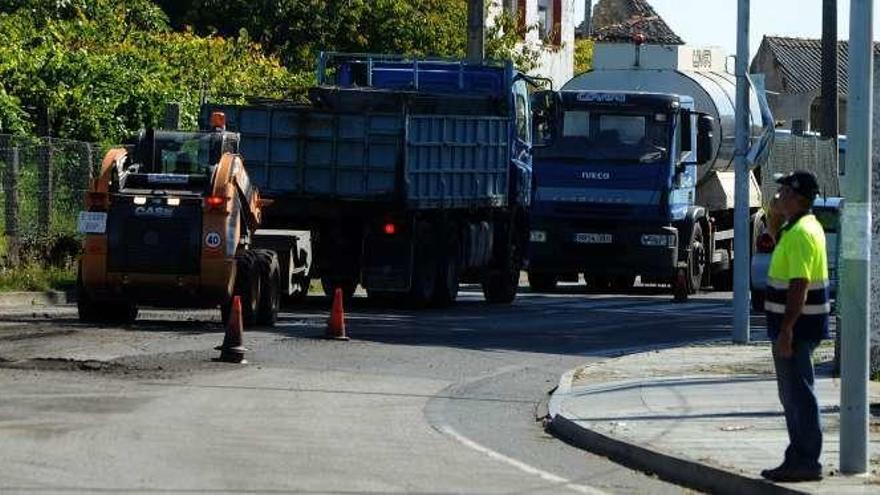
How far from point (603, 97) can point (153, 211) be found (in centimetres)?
1248

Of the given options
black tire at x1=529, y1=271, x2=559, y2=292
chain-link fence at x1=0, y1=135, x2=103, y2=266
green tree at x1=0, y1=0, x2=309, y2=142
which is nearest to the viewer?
chain-link fence at x1=0, y1=135, x2=103, y2=266

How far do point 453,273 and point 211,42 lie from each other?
17.1 meters

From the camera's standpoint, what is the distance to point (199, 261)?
23219 mm

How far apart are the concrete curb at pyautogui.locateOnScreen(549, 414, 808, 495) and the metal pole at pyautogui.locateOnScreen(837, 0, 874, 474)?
68cm

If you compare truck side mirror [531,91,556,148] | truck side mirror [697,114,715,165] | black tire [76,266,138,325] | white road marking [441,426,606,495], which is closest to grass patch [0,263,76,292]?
black tire [76,266,138,325]

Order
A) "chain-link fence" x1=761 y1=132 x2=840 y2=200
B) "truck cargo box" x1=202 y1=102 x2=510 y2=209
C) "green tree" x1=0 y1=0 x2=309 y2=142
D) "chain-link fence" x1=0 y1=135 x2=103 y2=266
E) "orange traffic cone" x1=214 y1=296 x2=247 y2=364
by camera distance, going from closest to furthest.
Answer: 1. "orange traffic cone" x1=214 y1=296 x2=247 y2=364
2. "truck cargo box" x1=202 y1=102 x2=510 y2=209
3. "chain-link fence" x1=0 y1=135 x2=103 y2=266
4. "green tree" x1=0 y1=0 x2=309 y2=142
5. "chain-link fence" x1=761 y1=132 x2=840 y2=200

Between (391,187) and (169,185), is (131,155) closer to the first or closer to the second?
(169,185)

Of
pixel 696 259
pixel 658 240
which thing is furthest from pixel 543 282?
pixel 658 240

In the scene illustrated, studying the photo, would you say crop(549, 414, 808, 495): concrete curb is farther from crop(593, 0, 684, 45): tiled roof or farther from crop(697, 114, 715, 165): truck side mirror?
crop(593, 0, 684, 45): tiled roof

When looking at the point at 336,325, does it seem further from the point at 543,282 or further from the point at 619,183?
the point at 543,282

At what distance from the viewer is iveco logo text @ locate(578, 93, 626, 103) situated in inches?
1340

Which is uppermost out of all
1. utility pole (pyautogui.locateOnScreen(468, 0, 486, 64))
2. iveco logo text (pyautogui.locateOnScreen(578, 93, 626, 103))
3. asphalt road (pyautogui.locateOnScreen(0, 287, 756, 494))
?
utility pole (pyautogui.locateOnScreen(468, 0, 486, 64))

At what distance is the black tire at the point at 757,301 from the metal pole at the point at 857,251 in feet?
59.5

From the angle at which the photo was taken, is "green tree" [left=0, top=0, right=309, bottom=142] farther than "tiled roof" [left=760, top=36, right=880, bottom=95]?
No
